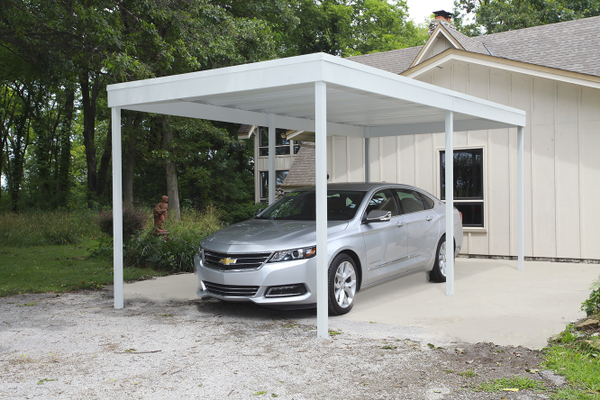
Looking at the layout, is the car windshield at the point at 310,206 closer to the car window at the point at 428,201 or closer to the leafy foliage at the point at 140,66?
the car window at the point at 428,201

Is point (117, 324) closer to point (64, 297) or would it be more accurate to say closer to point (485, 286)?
point (64, 297)

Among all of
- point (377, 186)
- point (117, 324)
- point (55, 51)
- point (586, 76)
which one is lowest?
point (117, 324)

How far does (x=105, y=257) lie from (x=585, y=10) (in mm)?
28138

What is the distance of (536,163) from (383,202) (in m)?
5.37

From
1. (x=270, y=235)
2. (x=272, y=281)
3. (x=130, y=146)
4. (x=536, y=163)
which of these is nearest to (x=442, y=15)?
(x=536, y=163)

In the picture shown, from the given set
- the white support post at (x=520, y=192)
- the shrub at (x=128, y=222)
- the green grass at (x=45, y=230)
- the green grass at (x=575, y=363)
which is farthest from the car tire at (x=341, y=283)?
the green grass at (x=45, y=230)

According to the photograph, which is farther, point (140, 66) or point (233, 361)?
point (140, 66)

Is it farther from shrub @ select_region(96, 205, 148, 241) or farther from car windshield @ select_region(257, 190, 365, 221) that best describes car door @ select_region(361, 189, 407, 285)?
shrub @ select_region(96, 205, 148, 241)

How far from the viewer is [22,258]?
1342cm

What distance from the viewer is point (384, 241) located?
789cm

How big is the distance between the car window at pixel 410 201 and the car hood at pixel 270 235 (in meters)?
1.71

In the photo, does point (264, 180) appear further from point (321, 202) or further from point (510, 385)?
point (510, 385)

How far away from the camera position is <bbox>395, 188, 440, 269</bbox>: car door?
8570 millimetres

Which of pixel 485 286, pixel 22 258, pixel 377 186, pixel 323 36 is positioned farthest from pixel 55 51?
pixel 323 36
